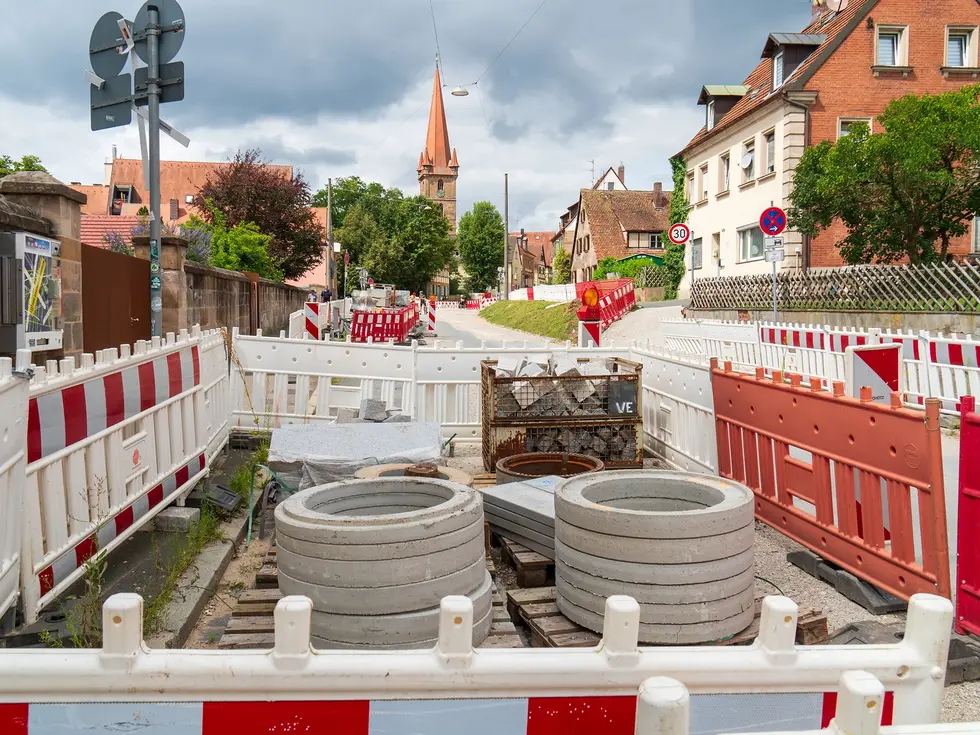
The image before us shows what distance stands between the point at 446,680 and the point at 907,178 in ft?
68.1

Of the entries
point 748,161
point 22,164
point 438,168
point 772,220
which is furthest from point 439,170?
point 772,220

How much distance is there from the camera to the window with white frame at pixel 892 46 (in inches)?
1088

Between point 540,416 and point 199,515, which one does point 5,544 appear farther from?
point 540,416

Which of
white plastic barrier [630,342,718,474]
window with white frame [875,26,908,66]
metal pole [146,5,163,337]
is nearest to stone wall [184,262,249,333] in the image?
metal pole [146,5,163,337]

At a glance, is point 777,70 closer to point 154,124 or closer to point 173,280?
point 173,280

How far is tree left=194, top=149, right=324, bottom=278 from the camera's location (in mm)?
30609

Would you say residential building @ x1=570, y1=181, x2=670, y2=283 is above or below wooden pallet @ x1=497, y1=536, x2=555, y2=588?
above

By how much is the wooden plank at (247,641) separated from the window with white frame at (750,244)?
1155 inches

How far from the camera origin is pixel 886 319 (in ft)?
63.1

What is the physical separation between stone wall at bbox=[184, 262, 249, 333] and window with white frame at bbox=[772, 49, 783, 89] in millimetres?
22703

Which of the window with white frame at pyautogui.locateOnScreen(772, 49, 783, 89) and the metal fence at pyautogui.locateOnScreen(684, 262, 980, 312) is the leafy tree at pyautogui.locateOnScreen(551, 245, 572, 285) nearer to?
the window with white frame at pyautogui.locateOnScreen(772, 49, 783, 89)

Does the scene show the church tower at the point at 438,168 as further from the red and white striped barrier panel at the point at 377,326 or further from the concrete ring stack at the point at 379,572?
the concrete ring stack at the point at 379,572

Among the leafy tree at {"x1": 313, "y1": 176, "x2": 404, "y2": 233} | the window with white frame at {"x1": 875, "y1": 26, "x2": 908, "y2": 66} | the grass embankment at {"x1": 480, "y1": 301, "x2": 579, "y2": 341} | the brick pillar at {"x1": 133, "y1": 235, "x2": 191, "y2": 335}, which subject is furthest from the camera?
the leafy tree at {"x1": 313, "y1": 176, "x2": 404, "y2": 233}

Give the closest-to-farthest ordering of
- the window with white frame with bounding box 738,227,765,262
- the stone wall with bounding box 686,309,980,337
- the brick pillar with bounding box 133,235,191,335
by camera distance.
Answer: the brick pillar with bounding box 133,235,191,335
the stone wall with bounding box 686,309,980,337
the window with white frame with bounding box 738,227,765,262
